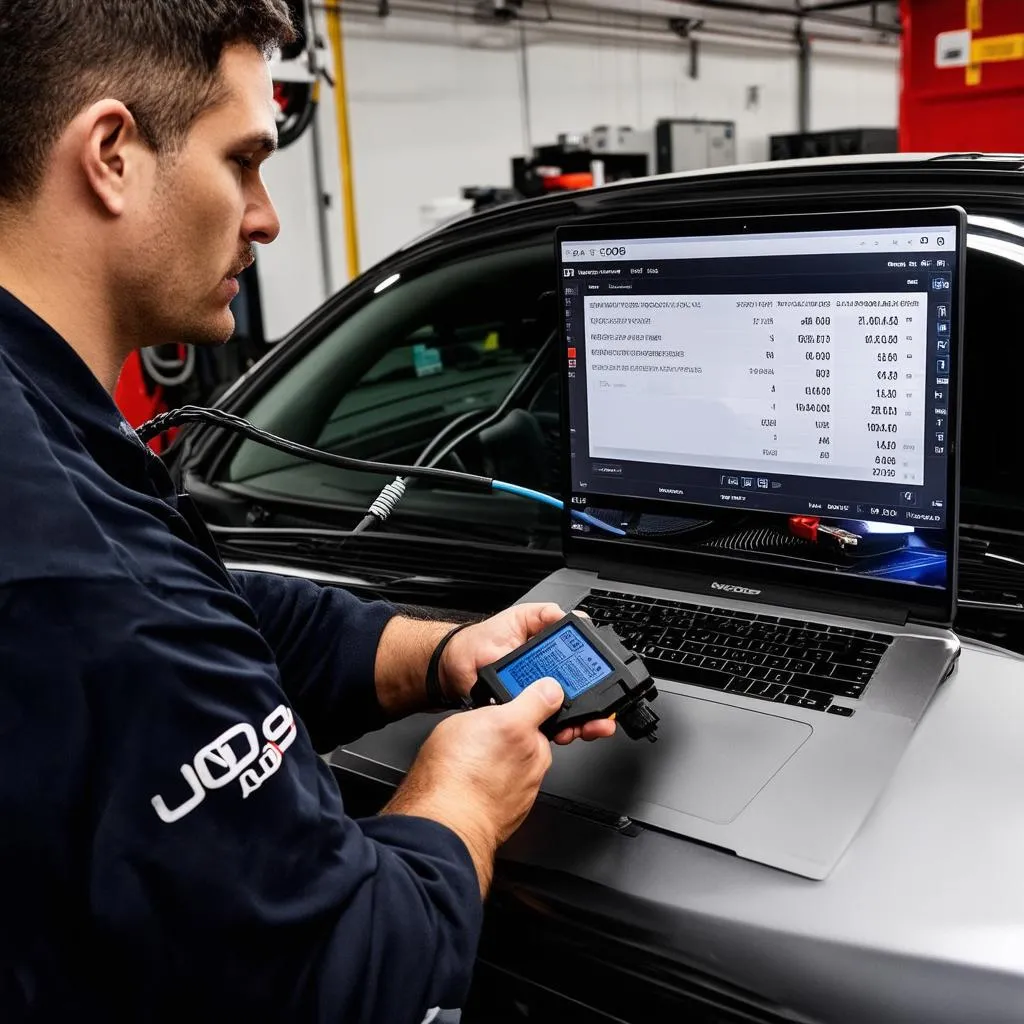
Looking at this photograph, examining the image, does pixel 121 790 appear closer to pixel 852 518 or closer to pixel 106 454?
pixel 106 454

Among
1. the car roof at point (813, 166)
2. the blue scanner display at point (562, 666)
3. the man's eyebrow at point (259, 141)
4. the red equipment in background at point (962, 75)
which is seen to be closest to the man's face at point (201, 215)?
the man's eyebrow at point (259, 141)

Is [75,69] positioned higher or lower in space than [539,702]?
higher

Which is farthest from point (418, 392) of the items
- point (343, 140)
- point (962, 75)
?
point (343, 140)

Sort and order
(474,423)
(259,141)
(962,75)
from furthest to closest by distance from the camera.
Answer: (962,75), (474,423), (259,141)

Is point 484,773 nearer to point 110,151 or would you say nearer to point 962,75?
point 110,151

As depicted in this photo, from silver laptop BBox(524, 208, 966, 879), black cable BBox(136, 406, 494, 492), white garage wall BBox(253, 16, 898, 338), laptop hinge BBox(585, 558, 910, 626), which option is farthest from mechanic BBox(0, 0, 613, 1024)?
white garage wall BBox(253, 16, 898, 338)

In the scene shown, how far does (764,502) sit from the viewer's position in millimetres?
1036

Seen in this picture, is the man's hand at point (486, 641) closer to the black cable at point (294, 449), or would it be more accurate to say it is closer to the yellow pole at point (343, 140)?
the black cable at point (294, 449)

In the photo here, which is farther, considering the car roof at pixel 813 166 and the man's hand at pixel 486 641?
the car roof at pixel 813 166

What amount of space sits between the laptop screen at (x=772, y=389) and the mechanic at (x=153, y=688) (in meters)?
0.34

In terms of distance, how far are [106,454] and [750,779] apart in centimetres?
51

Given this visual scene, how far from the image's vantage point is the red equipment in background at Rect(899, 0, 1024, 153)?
9.41ft

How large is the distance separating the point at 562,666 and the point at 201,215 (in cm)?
43

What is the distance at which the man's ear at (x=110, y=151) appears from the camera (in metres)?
0.69
